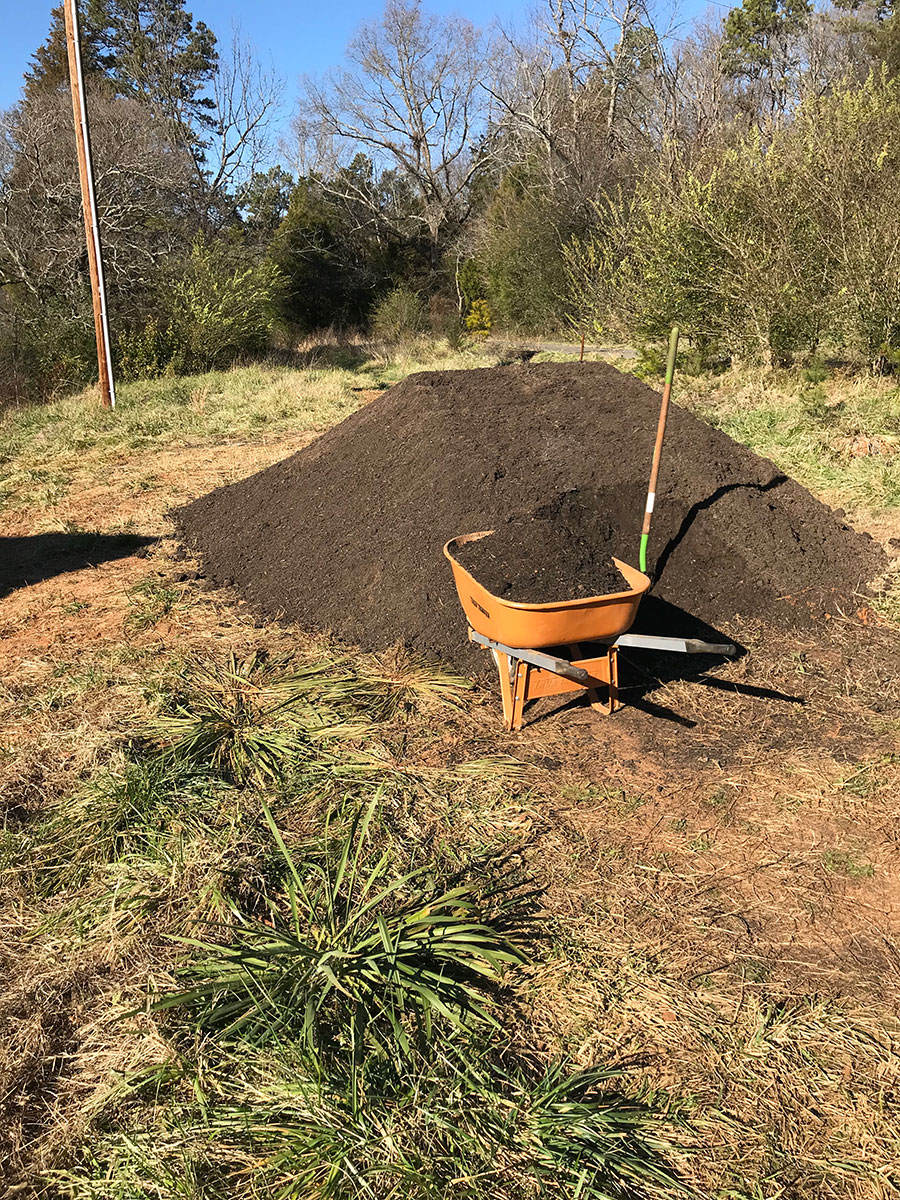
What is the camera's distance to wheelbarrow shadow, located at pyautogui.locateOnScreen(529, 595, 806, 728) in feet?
13.8

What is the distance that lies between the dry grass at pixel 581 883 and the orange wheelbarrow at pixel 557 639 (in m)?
0.25

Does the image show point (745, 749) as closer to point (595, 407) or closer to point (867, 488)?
point (595, 407)

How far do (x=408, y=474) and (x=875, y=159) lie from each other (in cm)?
819

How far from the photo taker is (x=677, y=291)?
12336mm

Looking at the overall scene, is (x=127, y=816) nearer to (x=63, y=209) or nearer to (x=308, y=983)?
(x=308, y=983)

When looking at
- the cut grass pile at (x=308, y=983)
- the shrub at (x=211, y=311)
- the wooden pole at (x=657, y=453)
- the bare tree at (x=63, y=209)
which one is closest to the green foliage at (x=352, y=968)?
the cut grass pile at (x=308, y=983)

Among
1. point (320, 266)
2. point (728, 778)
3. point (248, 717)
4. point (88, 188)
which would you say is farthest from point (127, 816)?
point (320, 266)

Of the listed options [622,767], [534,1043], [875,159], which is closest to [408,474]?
[622,767]

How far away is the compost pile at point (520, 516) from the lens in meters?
4.96

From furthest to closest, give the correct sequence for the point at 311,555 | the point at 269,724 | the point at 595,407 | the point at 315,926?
the point at 595,407, the point at 311,555, the point at 269,724, the point at 315,926

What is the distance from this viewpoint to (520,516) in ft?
16.5

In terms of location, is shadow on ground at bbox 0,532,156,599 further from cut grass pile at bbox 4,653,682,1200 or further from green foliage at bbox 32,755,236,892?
green foliage at bbox 32,755,236,892

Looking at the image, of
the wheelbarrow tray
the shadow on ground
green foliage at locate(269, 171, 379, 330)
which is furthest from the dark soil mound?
green foliage at locate(269, 171, 379, 330)

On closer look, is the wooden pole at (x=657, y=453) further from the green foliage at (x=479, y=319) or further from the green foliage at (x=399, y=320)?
the green foliage at (x=479, y=319)
